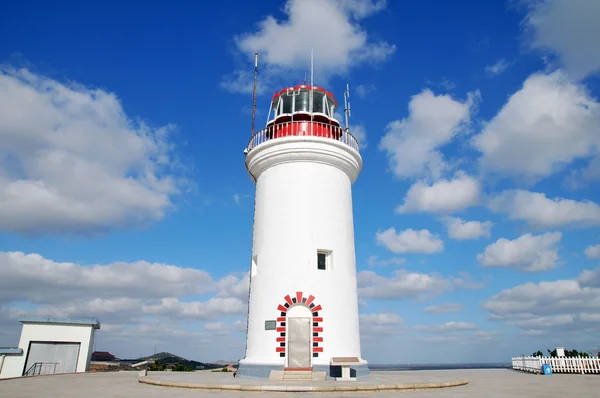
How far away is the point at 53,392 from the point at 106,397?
2295 millimetres

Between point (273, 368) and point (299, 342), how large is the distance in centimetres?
138

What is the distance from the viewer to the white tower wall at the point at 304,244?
54.9 feet

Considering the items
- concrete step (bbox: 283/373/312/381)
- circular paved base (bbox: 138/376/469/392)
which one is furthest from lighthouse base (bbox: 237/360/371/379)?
circular paved base (bbox: 138/376/469/392)

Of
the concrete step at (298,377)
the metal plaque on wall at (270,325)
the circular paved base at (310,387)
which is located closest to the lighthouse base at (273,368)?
the concrete step at (298,377)

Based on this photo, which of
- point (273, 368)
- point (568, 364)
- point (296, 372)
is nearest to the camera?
point (296, 372)

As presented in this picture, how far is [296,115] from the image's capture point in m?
20.0

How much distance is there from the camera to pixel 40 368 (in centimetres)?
1948

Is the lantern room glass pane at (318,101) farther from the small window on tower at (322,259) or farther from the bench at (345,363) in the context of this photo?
the bench at (345,363)

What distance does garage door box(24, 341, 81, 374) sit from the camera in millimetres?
19500

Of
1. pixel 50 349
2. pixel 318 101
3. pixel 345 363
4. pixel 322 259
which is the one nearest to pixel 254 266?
pixel 322 259

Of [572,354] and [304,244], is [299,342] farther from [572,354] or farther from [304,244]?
[572,354]

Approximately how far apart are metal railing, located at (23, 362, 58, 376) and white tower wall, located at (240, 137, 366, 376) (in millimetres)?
9889

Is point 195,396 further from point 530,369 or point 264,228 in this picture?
point 530,369

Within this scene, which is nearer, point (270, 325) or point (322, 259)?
point (270, 325)
